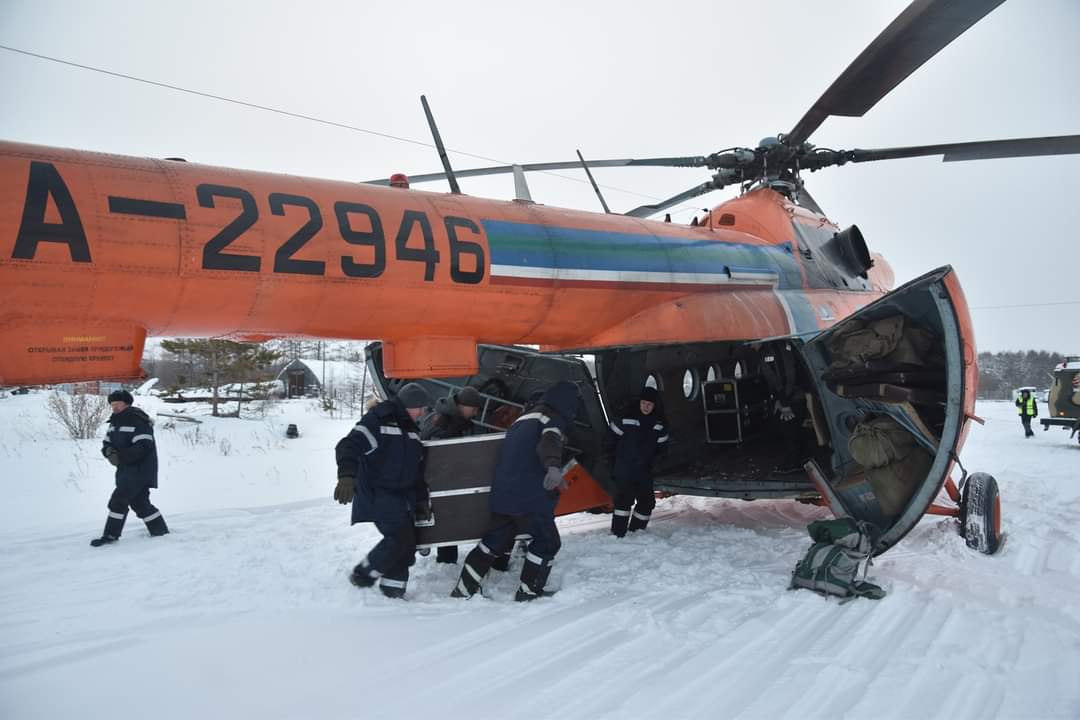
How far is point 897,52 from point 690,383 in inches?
158

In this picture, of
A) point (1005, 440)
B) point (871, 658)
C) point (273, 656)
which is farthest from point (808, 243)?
point (1005, 440)

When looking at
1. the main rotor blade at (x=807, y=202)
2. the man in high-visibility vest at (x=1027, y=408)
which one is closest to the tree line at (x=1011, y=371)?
the man in high-visibility vest at (x=1027, y=408)

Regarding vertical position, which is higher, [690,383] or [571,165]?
[571,165]

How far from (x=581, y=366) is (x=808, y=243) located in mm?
3106

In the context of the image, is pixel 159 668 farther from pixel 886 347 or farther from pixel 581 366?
pixel 886 347

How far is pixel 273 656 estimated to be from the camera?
11.6 ft

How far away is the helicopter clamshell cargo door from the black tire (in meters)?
0.75

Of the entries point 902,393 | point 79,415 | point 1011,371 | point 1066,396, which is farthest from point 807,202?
point 1011,371

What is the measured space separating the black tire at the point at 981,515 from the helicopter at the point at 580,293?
2 centimetres

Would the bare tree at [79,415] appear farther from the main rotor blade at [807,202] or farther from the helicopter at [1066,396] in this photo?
the helicopter at [1066,396]

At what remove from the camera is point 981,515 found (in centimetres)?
562

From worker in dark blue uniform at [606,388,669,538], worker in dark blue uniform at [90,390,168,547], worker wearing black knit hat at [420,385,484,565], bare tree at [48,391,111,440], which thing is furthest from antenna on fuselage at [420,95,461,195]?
bare tree at [48,391,111,440]

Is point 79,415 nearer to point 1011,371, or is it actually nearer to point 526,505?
point 526,505

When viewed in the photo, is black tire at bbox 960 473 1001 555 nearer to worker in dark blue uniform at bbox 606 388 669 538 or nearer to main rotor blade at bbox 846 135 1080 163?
worker in dark blue uniform at bbox 606 388 669 538
